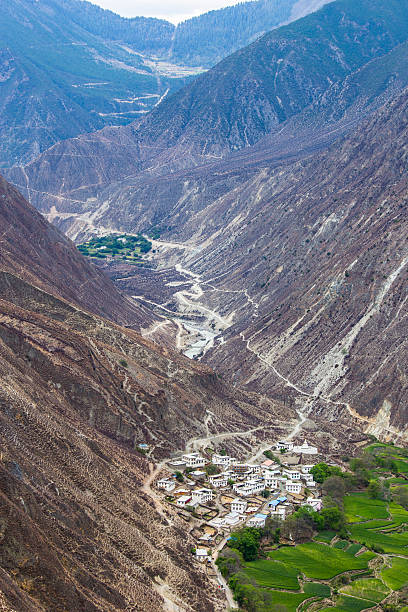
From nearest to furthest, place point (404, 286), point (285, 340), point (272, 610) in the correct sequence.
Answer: point (272, 610)
point (404, 286)
point (285, 340)

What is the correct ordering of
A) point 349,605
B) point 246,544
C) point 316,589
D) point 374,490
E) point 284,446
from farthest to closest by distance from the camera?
point 284,446, point 374,490, point 246,544, point 316,589, point 349,605

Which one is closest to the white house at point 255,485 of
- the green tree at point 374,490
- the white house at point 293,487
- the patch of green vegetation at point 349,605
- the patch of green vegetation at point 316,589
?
the white house at point 293,487

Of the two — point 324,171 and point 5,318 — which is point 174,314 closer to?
A: point 324,171

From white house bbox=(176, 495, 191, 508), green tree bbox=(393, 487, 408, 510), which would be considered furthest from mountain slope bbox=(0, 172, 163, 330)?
green tree bbox=(393, 487, 408, 510)

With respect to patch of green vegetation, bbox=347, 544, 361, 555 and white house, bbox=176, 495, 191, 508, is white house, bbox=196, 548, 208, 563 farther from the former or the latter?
patch of green vegetation, bbox=347, 544, 361, 555

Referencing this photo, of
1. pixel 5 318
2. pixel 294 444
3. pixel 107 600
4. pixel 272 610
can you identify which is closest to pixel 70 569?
pixel 107 600

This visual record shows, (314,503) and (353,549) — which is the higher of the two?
(314,503)

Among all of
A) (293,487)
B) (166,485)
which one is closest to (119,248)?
(293,487)

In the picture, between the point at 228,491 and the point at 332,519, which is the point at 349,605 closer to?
the point at 332,519
